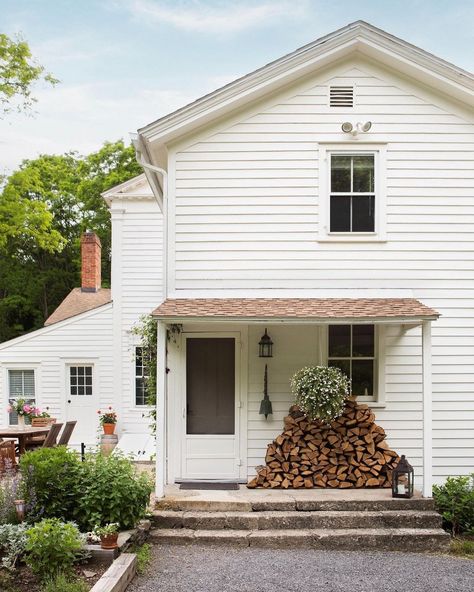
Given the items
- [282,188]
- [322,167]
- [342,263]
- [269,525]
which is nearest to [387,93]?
[322,167]

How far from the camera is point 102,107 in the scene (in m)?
35.2

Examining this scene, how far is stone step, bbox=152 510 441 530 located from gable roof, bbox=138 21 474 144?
5502 mm

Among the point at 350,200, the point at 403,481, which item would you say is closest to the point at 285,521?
the point at 403,481

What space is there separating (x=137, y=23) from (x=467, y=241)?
12080 mm

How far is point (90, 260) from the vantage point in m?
18.0

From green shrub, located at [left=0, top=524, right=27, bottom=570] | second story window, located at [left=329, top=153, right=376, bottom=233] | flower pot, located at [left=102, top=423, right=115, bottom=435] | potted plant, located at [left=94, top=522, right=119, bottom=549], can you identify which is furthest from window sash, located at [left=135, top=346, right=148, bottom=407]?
green shrub, located at [left=0, top=524, right=27, bottom=570]

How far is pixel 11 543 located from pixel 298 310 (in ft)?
14.9

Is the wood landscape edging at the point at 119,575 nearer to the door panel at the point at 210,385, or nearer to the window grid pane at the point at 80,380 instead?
the door panel at the point at 210,385

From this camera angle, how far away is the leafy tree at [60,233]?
30547 mm

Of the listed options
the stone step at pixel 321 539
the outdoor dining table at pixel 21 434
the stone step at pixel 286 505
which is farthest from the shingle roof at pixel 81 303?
the stone step at pixel 321 539

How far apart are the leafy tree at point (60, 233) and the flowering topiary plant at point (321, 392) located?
23.0 m

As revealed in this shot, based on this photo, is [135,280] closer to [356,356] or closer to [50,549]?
[356,356]

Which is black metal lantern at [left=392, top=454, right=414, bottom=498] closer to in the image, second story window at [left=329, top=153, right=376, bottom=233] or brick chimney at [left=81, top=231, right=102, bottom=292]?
second story window at [left=329, top=153, right=376, bottom=233]

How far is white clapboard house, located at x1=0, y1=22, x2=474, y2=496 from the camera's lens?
851cm
